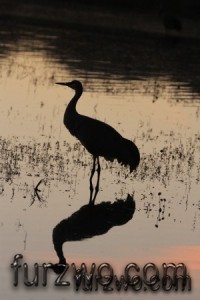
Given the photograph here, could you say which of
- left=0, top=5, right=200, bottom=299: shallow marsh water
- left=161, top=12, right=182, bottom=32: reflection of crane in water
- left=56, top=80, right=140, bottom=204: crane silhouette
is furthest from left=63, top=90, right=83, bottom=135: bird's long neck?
left=161, top=12, right=182, bottom=32: reflection of crane in water

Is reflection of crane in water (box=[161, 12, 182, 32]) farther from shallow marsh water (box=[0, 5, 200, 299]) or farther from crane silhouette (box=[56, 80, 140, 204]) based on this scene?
crane silhouette (box=[56, 80, 140, 204])

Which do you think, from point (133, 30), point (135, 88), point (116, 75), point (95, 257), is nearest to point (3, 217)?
point (95, 257)

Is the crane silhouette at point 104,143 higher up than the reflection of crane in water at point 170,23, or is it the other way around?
the reflection of crane in water at point 170,23

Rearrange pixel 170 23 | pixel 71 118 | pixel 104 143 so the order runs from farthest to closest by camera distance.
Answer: pixel 170 23, pixel 71 118, pixel 104 143

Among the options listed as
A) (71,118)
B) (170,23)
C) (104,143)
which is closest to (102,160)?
(71,118)

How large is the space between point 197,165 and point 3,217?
471 cm

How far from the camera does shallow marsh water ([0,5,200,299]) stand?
12.6 metres

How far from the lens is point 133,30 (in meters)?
41.5

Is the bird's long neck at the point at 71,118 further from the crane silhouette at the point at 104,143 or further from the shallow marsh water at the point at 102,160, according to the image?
the shallow marsh water at the point at 102,160

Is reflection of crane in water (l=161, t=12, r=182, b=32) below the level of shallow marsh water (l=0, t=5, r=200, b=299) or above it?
above

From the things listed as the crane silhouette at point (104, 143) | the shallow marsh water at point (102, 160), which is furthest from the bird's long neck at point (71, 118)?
the shallow marsh water at point (102, 160)

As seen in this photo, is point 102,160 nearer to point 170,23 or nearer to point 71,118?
point 71,118

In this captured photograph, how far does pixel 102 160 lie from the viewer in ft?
57.5

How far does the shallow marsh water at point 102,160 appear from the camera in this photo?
12641 millimetres
